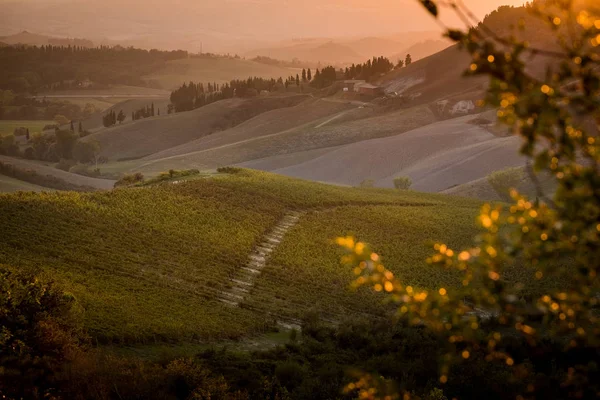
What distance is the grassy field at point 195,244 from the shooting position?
29.1m

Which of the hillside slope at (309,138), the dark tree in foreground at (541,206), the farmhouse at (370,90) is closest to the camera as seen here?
the dark tree in foreground at (541,206)

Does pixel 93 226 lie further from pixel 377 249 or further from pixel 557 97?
pixel 557 97

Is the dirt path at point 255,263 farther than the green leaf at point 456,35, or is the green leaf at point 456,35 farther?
the dirt path at point 255,263

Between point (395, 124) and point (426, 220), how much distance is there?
372 ft

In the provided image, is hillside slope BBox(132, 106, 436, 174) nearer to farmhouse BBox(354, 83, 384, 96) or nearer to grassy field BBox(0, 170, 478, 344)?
farmhouse BBox(354, 83, 384, 96)

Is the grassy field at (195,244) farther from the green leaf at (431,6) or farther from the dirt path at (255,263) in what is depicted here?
the green leaf at (431,6)

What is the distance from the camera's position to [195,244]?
43.0 metres

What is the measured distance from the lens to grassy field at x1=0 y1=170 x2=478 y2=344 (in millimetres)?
29109

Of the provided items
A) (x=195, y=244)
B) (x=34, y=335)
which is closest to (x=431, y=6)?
(x=34, y=335)

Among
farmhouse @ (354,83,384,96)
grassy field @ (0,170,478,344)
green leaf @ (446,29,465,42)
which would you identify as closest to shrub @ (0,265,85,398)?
grassy field @ (0,170,478,344)

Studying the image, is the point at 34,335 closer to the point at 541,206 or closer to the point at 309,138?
the point at 541,206

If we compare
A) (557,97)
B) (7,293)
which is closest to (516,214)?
(557,97)

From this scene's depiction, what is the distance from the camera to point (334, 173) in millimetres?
132125

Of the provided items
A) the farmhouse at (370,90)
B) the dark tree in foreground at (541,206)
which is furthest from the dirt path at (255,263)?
the farmhouse at (370,90)
